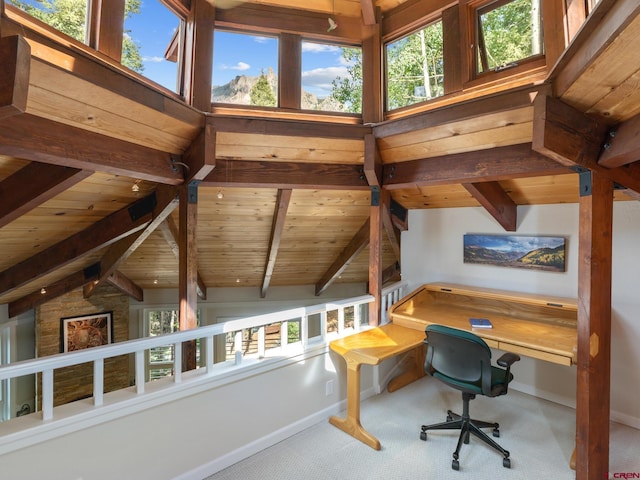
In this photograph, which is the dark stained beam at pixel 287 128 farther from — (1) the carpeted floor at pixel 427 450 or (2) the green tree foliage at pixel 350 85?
(1) the carpeted floor at pixel 427 450

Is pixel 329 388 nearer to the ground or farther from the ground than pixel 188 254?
nearer to the ground

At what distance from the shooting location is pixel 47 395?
72.1 inches

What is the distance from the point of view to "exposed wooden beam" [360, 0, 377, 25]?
9.99ft

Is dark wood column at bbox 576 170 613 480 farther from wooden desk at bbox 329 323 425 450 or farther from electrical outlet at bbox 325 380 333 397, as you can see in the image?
electrical outlet at bbox 325 380 333 397

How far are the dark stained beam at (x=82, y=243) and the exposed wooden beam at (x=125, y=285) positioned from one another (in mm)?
1303

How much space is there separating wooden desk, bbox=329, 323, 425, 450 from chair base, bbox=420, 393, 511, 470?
0.52 metres

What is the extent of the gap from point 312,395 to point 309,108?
2.51 meters

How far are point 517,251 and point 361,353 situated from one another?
2.09m

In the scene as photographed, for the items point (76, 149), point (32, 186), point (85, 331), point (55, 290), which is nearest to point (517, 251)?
point (76, 149)

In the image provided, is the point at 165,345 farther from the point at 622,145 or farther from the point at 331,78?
the point at 622,145

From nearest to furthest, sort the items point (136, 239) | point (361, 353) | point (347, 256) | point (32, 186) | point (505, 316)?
point (32, 186) → point (361, 353) → point (505, 316) → point (136, 239) → point (347, 256)

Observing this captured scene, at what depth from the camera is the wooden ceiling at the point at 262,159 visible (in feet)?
5.89

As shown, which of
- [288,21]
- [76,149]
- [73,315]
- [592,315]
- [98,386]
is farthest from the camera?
[73,315]

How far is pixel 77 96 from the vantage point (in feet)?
6.25
